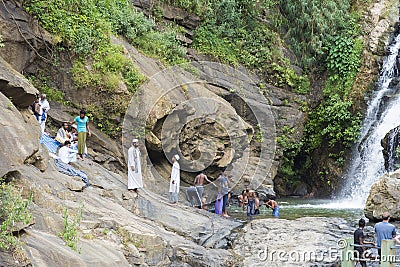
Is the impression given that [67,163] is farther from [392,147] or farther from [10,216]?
[392,147]

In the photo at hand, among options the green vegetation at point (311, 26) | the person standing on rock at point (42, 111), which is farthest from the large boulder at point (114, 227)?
the green vegetation at point (311, 26)

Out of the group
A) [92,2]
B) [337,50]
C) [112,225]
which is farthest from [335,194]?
[112,225]

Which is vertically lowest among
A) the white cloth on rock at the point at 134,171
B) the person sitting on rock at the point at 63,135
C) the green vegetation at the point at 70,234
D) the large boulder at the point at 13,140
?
the green vegetation at the point at 70,234

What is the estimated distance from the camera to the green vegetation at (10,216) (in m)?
6.09

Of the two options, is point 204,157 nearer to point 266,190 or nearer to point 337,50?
point 266,190

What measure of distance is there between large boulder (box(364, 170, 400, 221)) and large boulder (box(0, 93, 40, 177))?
28.5 ft

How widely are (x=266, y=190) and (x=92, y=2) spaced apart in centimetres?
875

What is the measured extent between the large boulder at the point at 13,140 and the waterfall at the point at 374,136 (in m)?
13.4

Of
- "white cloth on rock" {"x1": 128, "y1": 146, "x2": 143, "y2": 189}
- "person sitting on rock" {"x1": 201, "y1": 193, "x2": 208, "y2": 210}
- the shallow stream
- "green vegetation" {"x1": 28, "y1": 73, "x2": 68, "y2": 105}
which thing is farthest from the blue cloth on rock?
the shallow stream

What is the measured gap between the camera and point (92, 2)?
17828 millimetres

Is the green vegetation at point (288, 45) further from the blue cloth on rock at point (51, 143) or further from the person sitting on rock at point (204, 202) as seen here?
the blue cloth on rock at point (51, 143)

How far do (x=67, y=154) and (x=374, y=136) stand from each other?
1326cm

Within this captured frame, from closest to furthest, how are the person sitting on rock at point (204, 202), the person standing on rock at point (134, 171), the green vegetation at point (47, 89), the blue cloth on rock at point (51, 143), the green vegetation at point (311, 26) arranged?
the person standing on rock at point (134, 171) → the blue cloth on rock at point (51, 143) → the person sitting on rock at point (204, 202) → the green vegetation at point (47, 89) → the green vegetation at point (311, 26)

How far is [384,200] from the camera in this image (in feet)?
44.4
